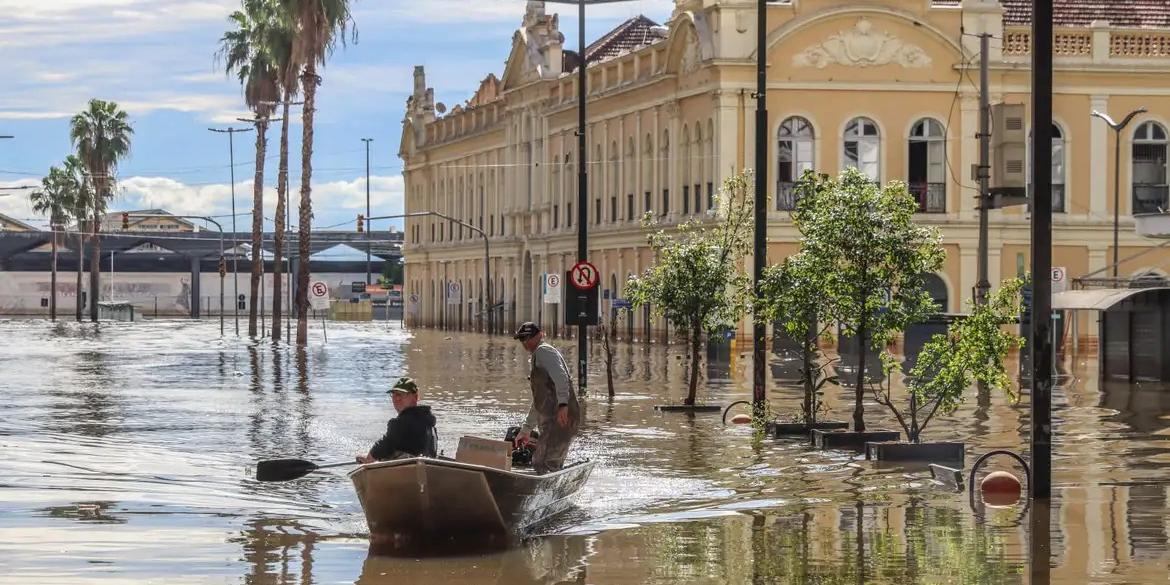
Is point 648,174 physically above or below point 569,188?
below

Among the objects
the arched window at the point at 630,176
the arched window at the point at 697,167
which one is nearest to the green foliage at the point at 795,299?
the arched window at the point at 697,167

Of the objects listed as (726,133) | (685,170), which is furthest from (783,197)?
(685,170)

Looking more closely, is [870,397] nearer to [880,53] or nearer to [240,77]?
[880,53]

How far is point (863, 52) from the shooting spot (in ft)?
209

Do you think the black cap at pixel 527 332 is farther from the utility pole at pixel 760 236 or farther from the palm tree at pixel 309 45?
the palm tree at pixel 309 45

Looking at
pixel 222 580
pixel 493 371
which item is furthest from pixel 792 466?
pixel 493 371

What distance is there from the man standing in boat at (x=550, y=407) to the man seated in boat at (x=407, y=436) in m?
1.40

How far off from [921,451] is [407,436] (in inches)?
324

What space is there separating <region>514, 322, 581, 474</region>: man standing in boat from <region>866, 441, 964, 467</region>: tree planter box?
6.06 meters

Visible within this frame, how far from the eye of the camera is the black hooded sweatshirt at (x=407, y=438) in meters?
15.5

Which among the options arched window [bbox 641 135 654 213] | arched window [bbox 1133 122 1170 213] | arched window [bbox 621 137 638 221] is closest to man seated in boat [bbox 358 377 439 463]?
arched window [bbox 1133 122 1170 213]

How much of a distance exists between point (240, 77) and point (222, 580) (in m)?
68.9

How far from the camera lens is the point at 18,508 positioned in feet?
56.2

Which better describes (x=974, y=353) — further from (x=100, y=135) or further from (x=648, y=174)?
(x=100, y=135)
